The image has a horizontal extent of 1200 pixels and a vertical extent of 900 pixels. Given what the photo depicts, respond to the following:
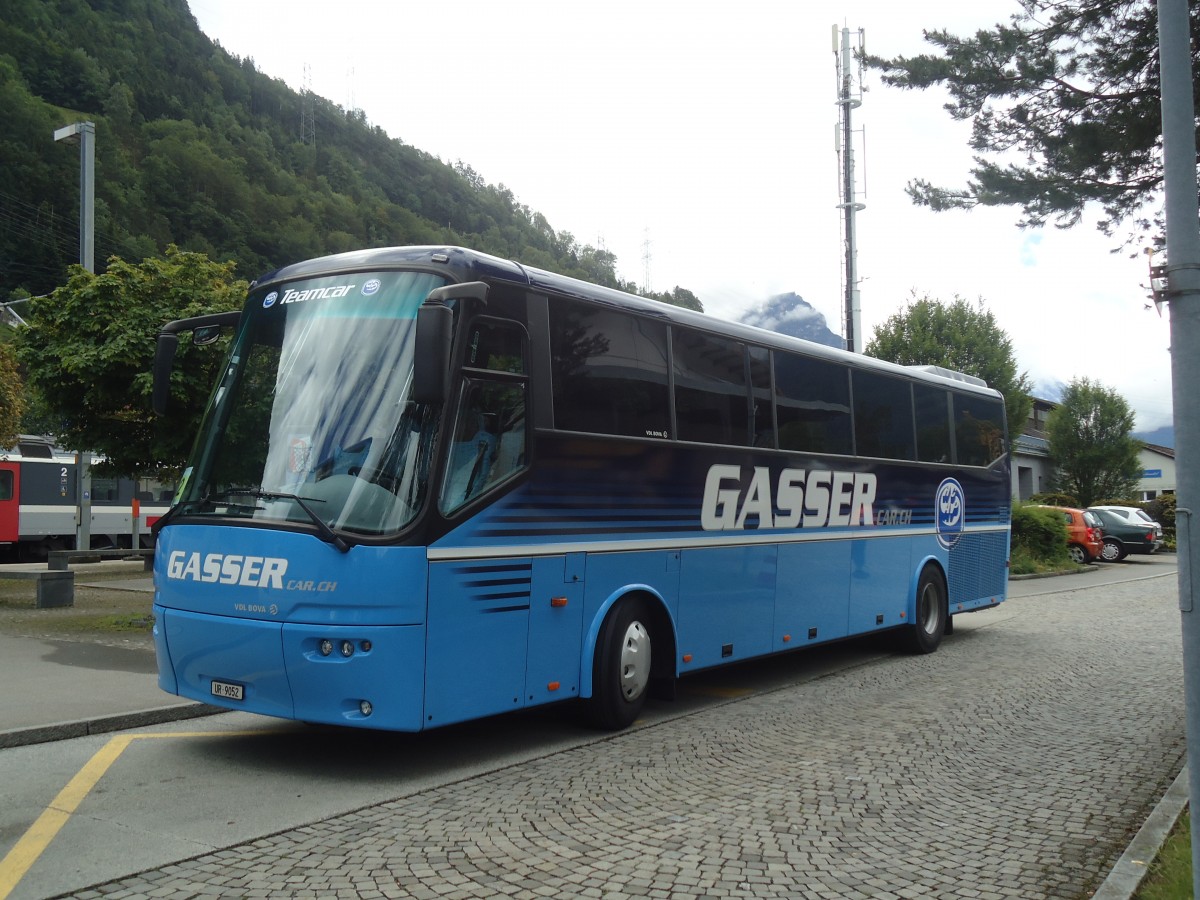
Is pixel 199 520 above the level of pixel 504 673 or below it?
above

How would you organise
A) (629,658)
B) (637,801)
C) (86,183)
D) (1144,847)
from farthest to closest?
(86,183)
(629,658)
(637,801)
(1144,847)

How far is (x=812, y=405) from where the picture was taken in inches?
430

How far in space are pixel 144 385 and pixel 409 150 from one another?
120 meters

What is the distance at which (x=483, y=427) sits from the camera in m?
7.00

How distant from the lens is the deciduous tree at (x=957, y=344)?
145 feet

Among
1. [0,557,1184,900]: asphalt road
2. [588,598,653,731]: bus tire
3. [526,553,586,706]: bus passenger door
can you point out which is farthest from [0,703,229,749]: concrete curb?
[588,598,653,731]: bus tire

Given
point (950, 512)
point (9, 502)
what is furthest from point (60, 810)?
point (9, 502)

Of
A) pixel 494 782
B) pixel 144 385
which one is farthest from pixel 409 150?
pixel 494 782

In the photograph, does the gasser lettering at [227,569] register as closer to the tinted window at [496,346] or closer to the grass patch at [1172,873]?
the tinted window at [496,346]

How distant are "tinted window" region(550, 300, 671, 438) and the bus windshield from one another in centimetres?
125

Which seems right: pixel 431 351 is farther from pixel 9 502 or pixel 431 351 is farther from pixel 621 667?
pixel 9 502

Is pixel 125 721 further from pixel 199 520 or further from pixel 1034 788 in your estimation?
pixel 1034 788

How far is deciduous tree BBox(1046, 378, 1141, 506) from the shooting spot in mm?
54406

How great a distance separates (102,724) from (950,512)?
10411mm
